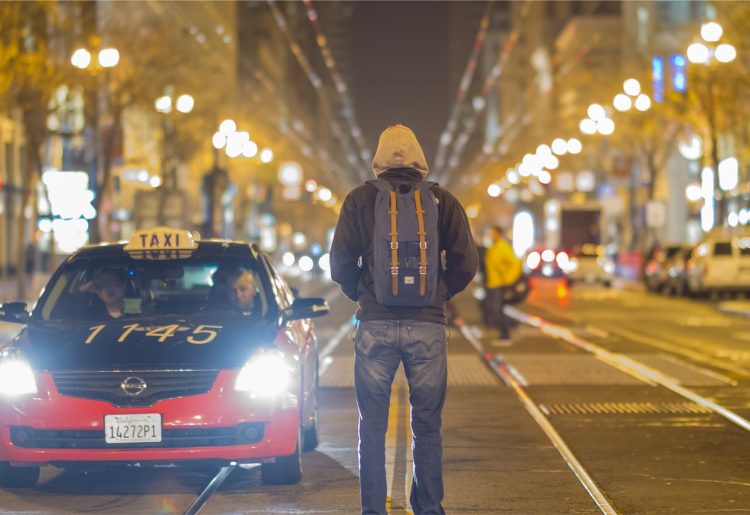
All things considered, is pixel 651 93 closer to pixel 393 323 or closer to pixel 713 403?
pixel 713 403

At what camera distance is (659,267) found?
157 feet

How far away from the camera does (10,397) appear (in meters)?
8.48

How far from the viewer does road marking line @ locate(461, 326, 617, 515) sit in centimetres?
835

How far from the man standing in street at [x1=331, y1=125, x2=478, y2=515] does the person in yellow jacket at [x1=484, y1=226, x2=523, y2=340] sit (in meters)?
16.5

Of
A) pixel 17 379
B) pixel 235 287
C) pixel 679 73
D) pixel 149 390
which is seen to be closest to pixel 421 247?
pixel 149 390

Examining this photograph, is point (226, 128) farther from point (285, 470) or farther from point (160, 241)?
point (285, 470)

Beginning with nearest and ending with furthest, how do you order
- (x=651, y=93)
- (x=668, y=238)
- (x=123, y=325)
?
(x=123, y=325)
(x=651, y=93)
(x=668, y=238)

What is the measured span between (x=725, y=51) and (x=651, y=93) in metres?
18.8

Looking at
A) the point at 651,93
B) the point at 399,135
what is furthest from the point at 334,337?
the point at 651,93

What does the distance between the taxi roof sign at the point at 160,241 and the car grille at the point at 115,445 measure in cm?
188

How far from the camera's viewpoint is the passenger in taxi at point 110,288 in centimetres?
980

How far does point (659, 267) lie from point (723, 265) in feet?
18.9

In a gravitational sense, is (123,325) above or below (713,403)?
above

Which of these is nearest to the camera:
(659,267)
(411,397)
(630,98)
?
(411,397)
